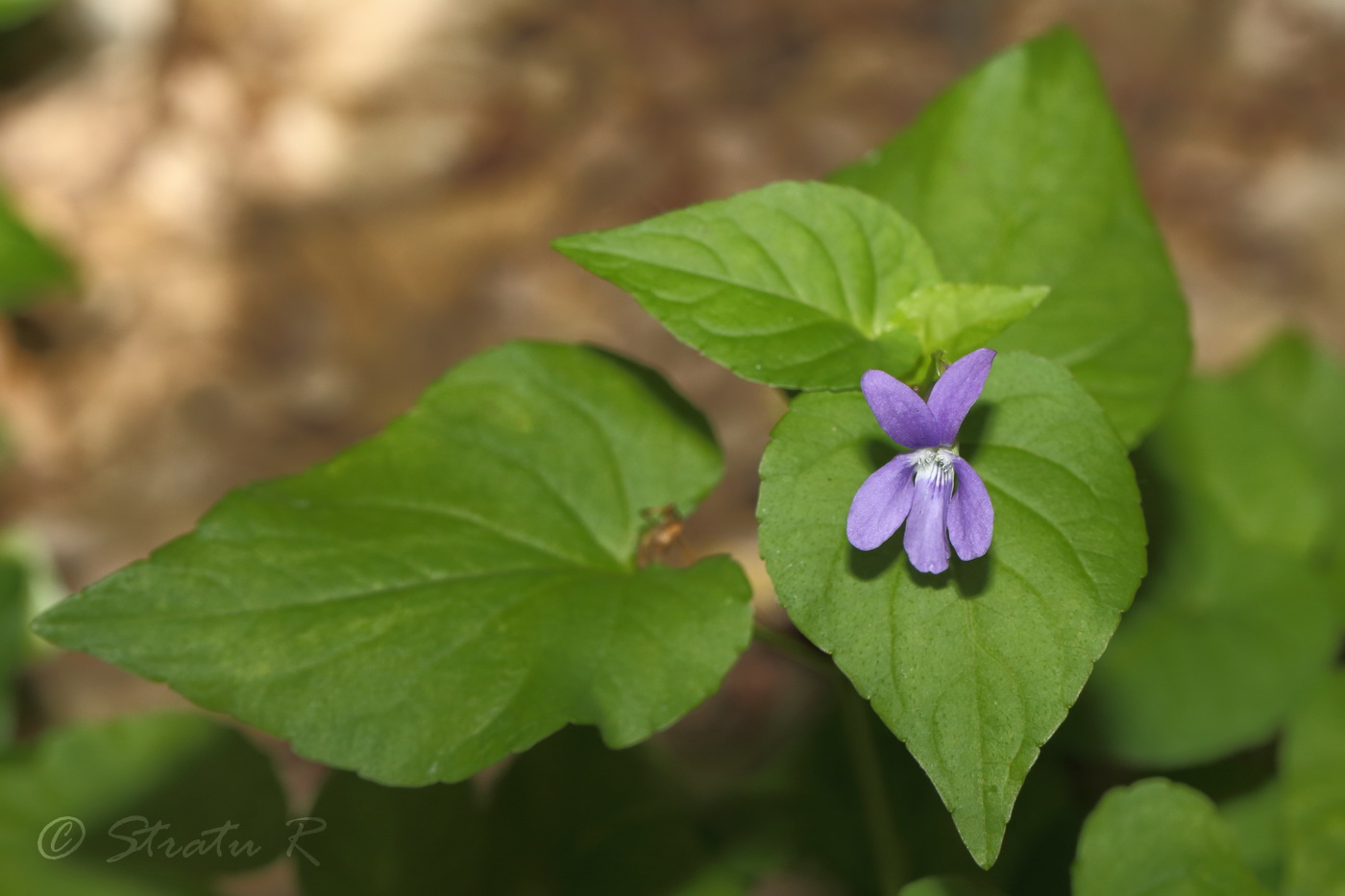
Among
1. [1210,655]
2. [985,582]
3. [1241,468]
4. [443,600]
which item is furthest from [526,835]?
[1241,468]

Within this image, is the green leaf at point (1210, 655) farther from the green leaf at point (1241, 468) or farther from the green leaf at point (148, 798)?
the green leaf at point (148, 798)

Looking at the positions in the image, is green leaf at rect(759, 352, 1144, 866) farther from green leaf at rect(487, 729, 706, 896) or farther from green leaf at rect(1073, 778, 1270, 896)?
green leaf at rect(487, 729, 706, 896)

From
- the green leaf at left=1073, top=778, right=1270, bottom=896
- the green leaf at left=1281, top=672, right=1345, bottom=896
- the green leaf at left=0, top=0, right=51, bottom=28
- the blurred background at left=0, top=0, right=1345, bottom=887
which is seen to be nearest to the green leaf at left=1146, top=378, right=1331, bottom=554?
the green leaf at left=1281, top=672, right=1345, bottom=896

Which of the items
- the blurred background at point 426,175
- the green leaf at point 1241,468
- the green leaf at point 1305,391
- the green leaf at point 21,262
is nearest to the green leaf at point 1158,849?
the green leaf at point 1241,468

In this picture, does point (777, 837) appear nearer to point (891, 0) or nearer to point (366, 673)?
point (366, 673)

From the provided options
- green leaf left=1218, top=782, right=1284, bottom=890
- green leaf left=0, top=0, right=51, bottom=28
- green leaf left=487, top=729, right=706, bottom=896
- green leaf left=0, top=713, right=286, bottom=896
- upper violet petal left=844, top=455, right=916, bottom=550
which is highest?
green leaf left=0, top=0, right=51, bottom=28

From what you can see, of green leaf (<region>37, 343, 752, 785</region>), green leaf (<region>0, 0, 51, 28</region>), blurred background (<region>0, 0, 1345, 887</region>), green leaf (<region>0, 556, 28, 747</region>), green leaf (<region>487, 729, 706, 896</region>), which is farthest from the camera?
blurred background (<region>0, 0, 1345, 887</region>)

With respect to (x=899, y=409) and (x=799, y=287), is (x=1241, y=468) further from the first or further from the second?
(x=899, y=409)
